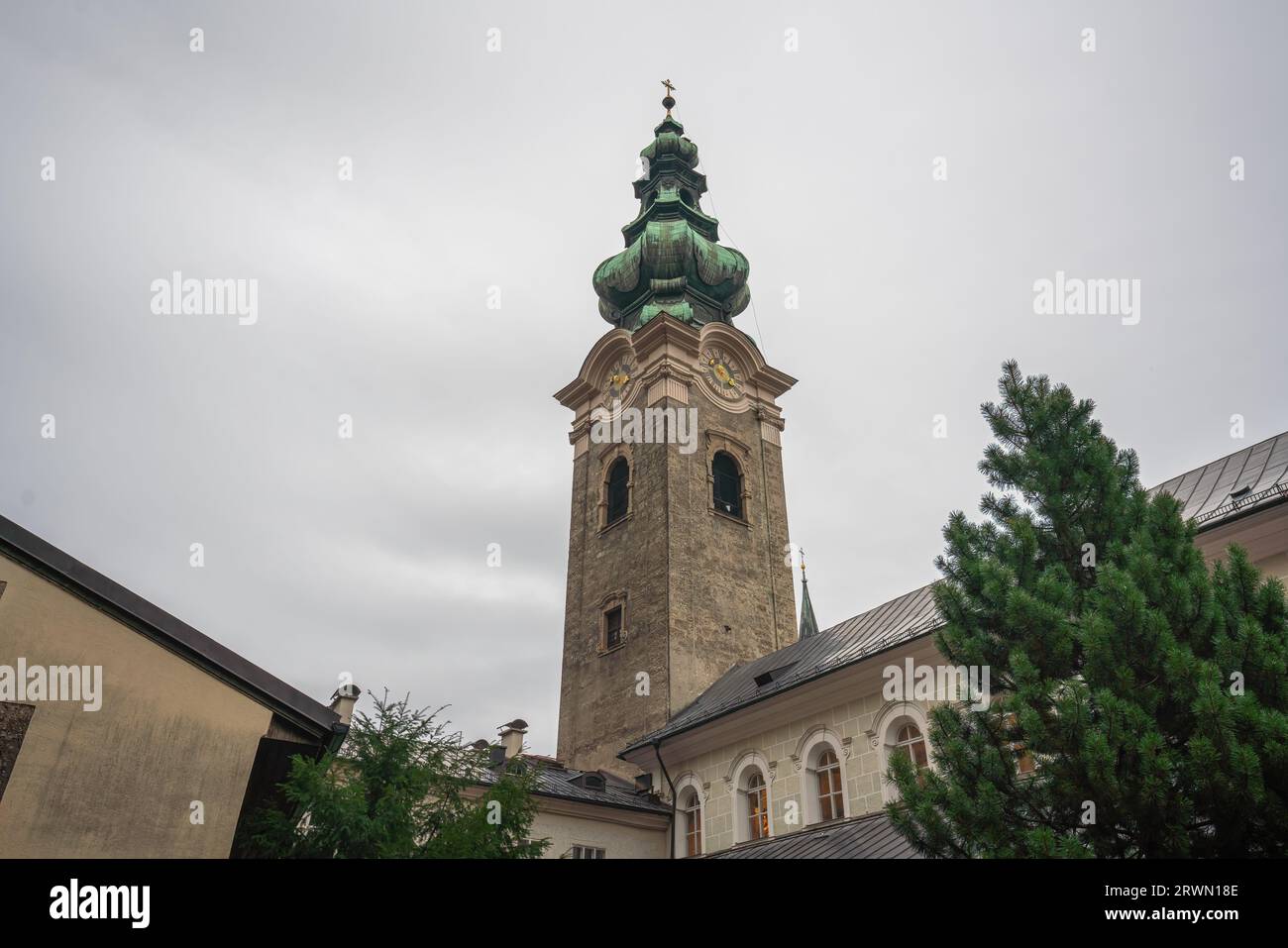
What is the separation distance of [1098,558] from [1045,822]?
256 cm

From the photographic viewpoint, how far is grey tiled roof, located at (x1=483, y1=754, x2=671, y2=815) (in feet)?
61.9

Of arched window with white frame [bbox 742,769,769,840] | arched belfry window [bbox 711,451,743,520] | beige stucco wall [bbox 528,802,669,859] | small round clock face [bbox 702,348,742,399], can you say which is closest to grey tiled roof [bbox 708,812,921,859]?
arched window with white frame [bbox 742,769,769,840]

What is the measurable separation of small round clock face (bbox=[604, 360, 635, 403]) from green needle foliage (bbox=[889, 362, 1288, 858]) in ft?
71.0

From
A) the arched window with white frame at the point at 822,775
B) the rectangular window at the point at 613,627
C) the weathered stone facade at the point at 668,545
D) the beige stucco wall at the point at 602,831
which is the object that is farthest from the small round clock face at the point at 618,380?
the arched window with white frame at the point at 822,775

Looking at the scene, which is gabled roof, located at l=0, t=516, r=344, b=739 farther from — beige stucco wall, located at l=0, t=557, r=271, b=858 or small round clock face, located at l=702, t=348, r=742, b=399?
small round clock face, located at l=702, t=348, r=742, b=399

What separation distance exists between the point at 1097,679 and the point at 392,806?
6628mm

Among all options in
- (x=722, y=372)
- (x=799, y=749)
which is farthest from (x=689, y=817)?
(x=722, y=372)

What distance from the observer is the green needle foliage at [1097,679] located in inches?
286

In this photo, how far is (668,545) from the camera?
86.7 ft

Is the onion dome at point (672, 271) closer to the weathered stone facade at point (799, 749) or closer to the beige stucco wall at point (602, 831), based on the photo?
the weathered stone facade at point (799, 749)

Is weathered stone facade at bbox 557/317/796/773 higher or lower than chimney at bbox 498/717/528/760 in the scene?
higher

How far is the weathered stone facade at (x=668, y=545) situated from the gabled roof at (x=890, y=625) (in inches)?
63.2

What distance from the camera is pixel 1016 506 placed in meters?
9.89
